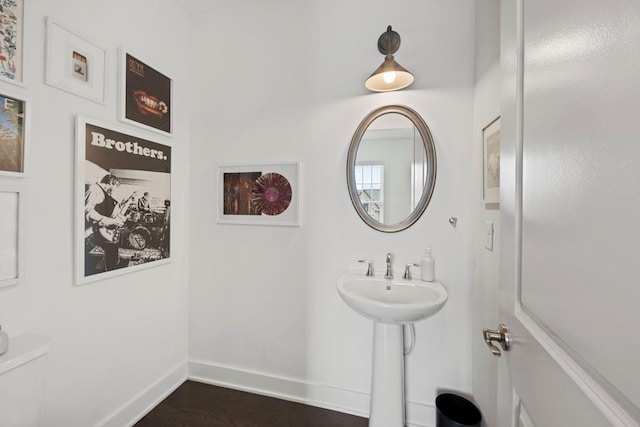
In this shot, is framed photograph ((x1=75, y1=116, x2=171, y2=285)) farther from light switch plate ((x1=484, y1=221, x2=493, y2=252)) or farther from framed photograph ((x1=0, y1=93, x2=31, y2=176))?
light switch plate ((x1=484, y1=221, x2=493, y2=252))

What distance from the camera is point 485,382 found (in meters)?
1.41

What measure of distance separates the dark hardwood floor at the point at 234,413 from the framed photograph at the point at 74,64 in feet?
6.17

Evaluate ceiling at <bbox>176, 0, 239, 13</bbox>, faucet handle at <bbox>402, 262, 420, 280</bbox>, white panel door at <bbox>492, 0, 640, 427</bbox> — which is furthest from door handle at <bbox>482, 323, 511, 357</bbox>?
ceiling at <bbox>176, 0, 239, 13</bbox>

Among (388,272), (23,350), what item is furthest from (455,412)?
(23,350)

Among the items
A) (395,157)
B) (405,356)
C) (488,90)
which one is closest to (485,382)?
(405,356)

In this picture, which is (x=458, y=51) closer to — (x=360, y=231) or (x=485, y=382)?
(x=360, y=231)

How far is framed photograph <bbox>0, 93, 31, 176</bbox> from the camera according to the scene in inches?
43.6

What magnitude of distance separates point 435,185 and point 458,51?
0.80 m

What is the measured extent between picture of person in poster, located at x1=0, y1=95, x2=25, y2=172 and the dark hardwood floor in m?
1.57

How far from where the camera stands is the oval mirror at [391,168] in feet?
5.62

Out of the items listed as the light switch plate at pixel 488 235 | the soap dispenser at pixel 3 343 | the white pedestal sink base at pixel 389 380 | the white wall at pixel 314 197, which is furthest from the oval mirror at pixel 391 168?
the soap dispenser at pixel 3 343

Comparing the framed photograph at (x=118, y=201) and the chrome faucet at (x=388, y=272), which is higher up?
the framed photograph at (x=118, y=201)

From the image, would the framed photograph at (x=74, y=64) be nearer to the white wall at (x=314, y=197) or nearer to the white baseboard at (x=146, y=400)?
the white wall at (x=314, y=197)

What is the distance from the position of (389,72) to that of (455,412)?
1.95 meters
